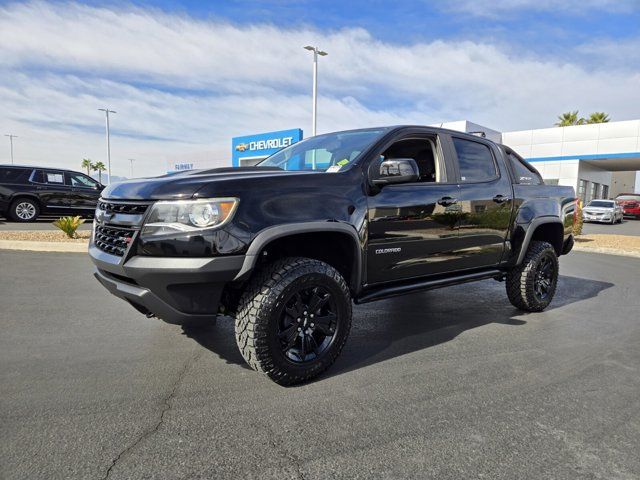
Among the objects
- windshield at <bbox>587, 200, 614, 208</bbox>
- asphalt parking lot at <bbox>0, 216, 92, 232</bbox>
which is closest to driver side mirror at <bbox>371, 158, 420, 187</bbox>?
asphalt parking lot at <bbox>0, 216, 92, 232</bbox>

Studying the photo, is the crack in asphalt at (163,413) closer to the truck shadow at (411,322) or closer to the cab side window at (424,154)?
the truck shadow at (411,322)

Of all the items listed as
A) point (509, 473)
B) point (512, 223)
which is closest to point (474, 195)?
point (512, 223)

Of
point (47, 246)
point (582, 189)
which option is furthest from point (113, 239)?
point (582, 189)

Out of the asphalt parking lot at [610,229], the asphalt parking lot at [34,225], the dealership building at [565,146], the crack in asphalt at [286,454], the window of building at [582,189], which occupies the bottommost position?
the crack in asphalt at [286,454]

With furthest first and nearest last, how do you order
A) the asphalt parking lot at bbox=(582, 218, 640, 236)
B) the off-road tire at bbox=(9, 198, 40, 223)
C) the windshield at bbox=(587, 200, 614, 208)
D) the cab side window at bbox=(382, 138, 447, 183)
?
the windshield at bbox=(587, 200, 614, 208), the asphalt parking lot at bbox=(582, 218, 640, 236), the off-road tire at bbox=(9, 198, 40, 223), the cab side window at bbox=(382, 138, 447, 183)

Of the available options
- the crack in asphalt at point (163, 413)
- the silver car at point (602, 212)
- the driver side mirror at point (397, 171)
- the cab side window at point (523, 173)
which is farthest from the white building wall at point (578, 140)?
the crack in asphalt at point (163, 413)

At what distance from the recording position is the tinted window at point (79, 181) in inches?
516

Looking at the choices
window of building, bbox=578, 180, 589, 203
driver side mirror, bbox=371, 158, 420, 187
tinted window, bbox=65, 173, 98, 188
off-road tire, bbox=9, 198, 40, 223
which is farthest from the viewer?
window of building, bbox=578, 180, 589, 203

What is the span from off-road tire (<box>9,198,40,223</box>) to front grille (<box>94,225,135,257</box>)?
11713mm

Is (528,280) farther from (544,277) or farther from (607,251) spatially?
(607,251)

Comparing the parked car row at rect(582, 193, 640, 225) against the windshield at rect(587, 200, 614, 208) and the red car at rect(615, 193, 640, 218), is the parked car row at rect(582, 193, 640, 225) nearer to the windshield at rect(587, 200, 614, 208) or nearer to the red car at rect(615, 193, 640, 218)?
the windshield at rect(587, 200, 614, 208)

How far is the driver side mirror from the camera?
3.22m

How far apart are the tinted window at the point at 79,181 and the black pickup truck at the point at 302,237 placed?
1103 cm

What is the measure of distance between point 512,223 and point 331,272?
2520 millimetres
